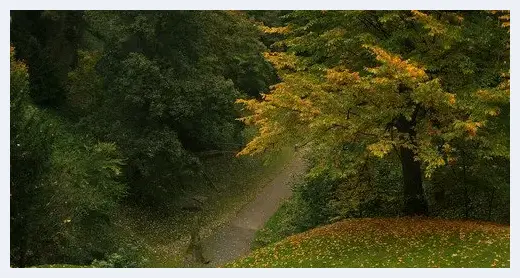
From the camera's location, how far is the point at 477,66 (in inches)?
615

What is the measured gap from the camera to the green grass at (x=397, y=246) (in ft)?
43.1

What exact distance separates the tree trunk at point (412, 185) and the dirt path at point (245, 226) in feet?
28.0

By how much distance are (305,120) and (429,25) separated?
13.0 feet

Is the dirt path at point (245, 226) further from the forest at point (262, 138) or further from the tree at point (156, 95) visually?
the tree at point (156, 95)

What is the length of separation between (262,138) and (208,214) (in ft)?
47.6

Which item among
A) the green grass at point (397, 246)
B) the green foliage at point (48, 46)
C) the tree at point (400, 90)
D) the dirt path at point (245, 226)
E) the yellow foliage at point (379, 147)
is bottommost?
the dirt path at point (245, 226)

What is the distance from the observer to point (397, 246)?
47.7 ft

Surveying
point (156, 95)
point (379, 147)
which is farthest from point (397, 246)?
point (156, 95)

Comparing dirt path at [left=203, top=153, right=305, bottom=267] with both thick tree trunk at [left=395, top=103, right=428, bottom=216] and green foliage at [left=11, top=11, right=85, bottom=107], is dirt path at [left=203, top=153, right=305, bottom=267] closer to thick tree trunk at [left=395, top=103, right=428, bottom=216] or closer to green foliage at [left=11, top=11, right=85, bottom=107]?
thick tree trunk at [left=395, top=103, right=428, bottom=216]

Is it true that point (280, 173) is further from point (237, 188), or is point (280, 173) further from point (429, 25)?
point (429, 25)

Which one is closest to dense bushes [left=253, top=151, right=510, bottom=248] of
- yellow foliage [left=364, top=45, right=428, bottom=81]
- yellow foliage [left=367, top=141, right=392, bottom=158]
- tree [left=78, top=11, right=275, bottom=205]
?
yellow foliage [left=367, top=141, right=392, bottom=158]

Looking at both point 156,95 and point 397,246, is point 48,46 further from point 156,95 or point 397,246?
point 397,246

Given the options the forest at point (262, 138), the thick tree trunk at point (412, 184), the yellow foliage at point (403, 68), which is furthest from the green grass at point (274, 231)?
the yellow foliage at point (403, 68)
